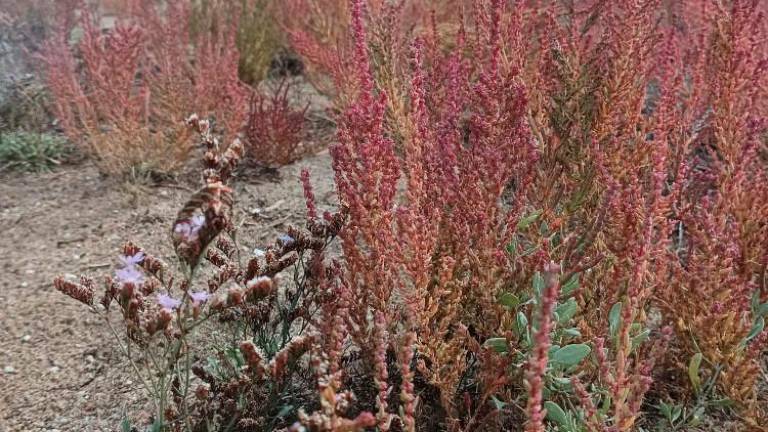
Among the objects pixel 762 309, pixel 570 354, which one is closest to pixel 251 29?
pixel 762 309

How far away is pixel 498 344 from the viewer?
1.65 m

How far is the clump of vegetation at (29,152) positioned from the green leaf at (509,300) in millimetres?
3124

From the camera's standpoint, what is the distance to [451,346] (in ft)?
5.61

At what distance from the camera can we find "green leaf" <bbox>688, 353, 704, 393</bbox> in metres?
1.89

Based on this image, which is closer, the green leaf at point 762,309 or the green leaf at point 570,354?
the green leaf at point 570,354

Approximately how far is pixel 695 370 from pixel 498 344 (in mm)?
635

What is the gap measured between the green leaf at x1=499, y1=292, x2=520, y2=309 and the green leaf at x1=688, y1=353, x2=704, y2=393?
1.83 feet

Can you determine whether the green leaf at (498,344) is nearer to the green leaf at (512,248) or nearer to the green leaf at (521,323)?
the green leaf at (521,323)

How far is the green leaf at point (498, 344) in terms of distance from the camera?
1.64 meters

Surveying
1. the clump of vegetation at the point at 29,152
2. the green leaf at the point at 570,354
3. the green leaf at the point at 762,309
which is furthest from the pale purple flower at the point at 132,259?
the clump of vegetation at the point at 29,152

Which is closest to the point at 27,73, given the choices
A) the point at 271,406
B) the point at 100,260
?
the point at 100,260

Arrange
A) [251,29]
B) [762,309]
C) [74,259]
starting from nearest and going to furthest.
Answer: [762,309], [74,259], [251,29]

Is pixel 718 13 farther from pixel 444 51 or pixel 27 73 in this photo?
pixel 27 73

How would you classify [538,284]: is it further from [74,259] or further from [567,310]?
[74,259]
